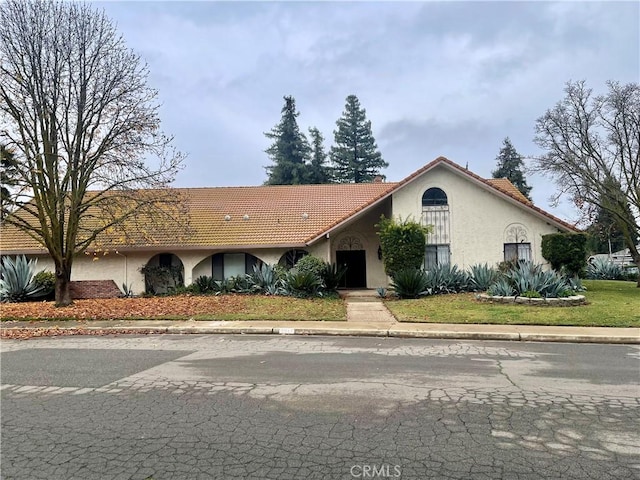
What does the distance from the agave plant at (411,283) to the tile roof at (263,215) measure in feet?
13.7

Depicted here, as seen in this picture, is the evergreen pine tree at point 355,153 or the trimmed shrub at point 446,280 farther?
the evergreen pine tree at point 355,153

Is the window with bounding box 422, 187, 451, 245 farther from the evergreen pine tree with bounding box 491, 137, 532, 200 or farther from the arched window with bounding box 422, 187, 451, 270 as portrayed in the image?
the evergreen pine tree with bounding box 491, 137, 532, 200

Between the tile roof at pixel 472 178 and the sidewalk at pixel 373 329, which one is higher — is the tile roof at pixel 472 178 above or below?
above

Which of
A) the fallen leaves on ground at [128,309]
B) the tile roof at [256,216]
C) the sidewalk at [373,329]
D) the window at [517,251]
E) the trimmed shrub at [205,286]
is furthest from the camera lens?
the tile roof at [256,216]

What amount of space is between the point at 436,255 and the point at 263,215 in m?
9.26

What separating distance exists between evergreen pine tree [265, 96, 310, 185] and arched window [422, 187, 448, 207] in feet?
101

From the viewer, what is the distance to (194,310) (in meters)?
15.0

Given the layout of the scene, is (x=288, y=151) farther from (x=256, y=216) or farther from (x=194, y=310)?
(x=194, y=310)

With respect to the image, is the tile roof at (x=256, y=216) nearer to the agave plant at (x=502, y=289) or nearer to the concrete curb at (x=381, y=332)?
the agave plant at (x=502, y=289)

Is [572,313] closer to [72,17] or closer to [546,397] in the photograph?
[546,397]

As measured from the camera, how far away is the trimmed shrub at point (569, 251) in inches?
740

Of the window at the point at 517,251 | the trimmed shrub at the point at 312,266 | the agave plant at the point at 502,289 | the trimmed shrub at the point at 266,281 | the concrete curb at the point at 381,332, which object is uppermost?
the window at the point at 517,251

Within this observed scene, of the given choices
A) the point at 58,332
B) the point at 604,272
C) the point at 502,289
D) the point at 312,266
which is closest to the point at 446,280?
the point at 502,289

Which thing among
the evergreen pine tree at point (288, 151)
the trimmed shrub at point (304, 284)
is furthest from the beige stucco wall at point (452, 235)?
the evergreen pine tree at point (288, 151)
